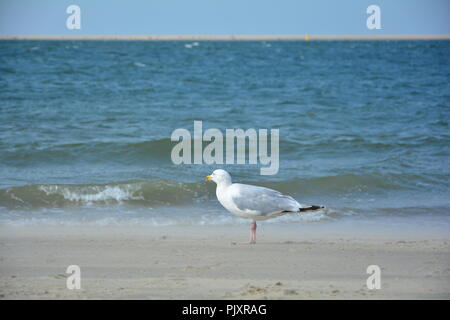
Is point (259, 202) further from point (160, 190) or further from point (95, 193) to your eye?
point (95, 193)

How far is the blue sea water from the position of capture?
8.13 m

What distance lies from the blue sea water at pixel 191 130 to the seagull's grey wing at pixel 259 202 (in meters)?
1.15

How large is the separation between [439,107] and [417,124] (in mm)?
2260

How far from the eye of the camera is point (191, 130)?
13078 millimetres

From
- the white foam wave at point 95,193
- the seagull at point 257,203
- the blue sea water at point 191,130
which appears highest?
the blue sea water at point 191,130

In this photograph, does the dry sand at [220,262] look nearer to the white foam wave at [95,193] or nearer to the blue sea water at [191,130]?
the blue sea water at [191,130]

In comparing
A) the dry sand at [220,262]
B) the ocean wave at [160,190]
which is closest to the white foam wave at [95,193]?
the ocean wave at [160,190]

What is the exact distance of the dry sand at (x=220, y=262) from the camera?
14.9ft

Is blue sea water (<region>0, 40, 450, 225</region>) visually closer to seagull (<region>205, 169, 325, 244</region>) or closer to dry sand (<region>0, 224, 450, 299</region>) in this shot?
dry sand (<region>0, 224, 450, 299</region>)

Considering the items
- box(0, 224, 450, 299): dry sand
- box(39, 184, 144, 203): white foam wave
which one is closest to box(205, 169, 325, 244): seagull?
box(0, 224, 450, 299): dry sand

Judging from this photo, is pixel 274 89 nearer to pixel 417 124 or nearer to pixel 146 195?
Answer: pixel 417 124

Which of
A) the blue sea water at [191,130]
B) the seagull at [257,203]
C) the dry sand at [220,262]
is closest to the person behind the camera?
the dry sand at [220,262]

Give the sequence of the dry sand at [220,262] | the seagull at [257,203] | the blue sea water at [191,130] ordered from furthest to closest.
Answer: the blue sea water at [191,130], the seagull at [257,203], the dry sand at [220,262]

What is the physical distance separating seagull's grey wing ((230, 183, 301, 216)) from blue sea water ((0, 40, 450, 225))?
1.15 metres
